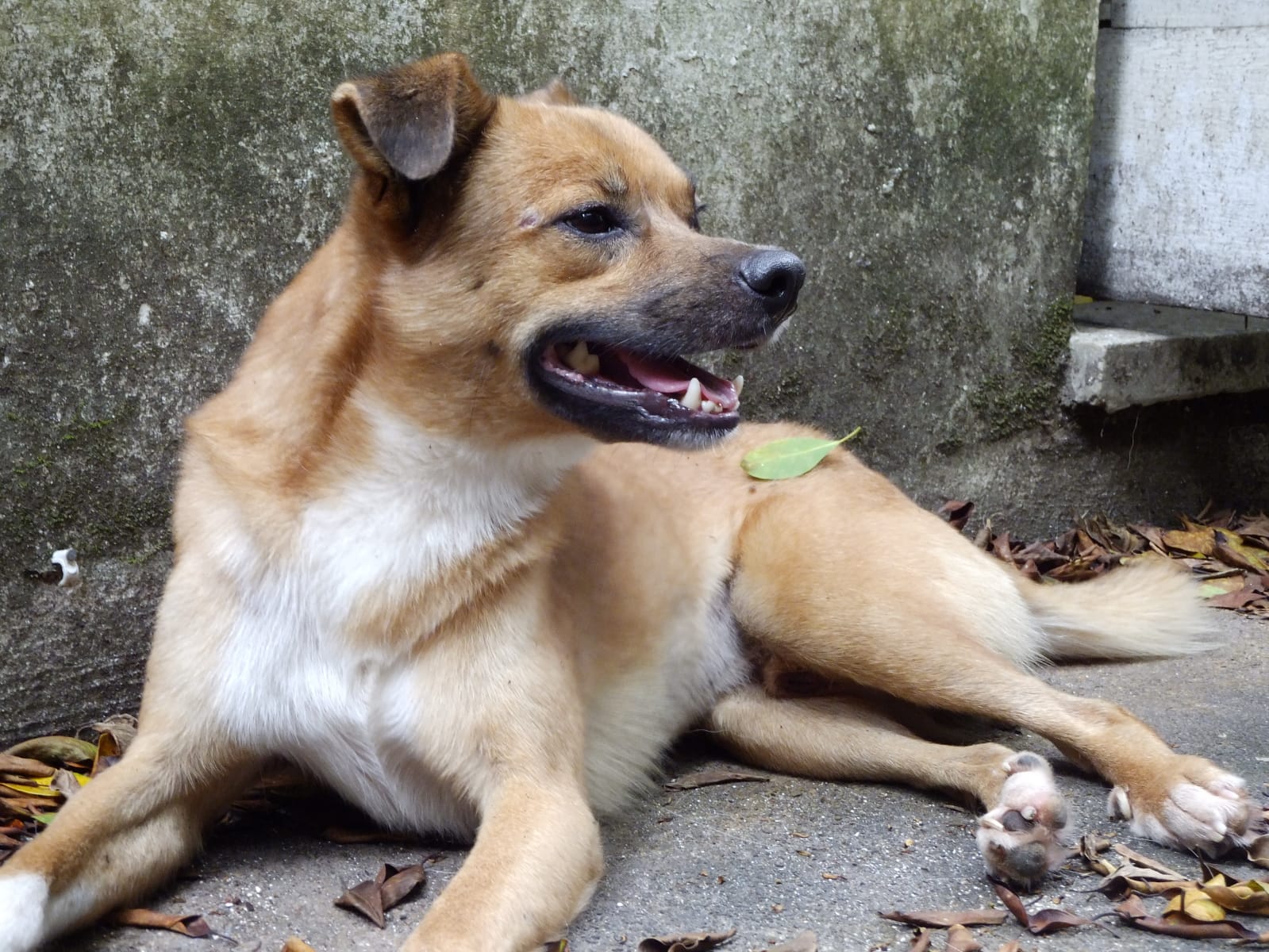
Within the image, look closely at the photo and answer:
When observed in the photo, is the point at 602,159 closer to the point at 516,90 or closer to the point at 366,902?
the point at 516,90

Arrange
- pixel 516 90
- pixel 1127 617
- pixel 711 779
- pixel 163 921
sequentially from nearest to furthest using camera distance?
pixel 163 921, pixel 711 779, pixel 516 90, pixel 1127 617

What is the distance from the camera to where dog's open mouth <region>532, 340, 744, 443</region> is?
265cm

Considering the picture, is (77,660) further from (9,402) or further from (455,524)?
(455,524)

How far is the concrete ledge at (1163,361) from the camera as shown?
15.3ft

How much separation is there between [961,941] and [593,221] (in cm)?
150

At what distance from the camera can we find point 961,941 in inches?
93.0

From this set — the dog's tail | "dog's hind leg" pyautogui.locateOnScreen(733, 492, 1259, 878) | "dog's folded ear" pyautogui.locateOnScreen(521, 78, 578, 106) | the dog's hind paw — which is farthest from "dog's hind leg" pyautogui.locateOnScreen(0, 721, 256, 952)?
the dog's tail

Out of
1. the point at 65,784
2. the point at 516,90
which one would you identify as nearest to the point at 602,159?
the point at 516,90

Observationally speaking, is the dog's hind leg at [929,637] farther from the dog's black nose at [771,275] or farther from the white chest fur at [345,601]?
the white chest fur at [345,601]

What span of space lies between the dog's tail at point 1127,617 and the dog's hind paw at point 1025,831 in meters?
1.07

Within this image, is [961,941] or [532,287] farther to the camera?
[532,287]

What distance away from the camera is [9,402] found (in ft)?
10.4

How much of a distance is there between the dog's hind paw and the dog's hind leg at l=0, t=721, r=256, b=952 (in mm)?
1467

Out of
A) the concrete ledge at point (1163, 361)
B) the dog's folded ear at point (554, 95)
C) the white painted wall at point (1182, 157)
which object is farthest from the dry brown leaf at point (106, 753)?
the white painted wall at point (1182, 157)
